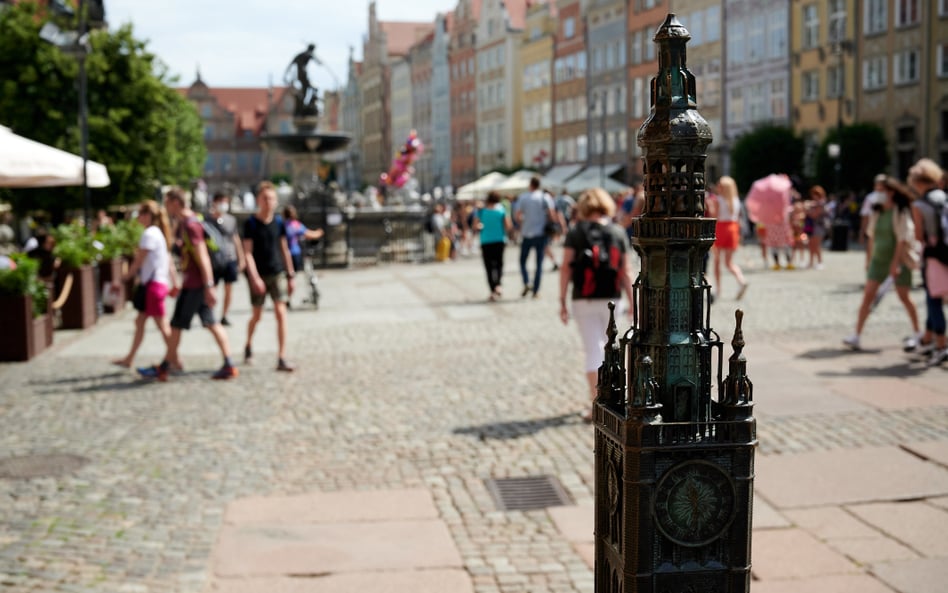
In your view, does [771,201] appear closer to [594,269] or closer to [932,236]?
[932,236]

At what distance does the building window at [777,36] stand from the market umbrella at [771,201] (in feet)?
67.8

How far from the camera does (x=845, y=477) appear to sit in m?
6.48

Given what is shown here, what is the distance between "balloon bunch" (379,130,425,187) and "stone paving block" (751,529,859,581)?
2943cm

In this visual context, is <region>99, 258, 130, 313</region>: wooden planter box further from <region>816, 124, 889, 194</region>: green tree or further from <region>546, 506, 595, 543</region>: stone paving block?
<region>816, 124, 889, 194</region>: green tree

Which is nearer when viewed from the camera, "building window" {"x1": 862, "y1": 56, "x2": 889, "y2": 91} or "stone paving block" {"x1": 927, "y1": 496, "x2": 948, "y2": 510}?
"stone paving block" {"x1": 927, "y1": 496, "x2": 948, "y2": 510}

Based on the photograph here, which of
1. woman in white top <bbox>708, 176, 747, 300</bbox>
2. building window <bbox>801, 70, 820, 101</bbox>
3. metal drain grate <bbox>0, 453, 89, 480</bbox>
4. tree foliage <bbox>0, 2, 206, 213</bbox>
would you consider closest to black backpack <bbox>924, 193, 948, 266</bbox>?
woman in white top <bbox>708, 176, 747, 300</bbox>

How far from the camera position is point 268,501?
6277mm

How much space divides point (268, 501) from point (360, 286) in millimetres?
15540

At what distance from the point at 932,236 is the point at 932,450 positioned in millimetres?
3603

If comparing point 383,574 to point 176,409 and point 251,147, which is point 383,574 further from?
point 251,147

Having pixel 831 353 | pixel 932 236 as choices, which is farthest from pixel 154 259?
pixel 932 236

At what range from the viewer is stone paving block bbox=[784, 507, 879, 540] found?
18.0 feet

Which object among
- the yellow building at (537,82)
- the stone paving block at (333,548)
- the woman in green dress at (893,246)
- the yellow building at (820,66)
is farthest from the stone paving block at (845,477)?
the yellow building at (537,82)

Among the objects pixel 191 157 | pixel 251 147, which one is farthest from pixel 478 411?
pixel 251 147
